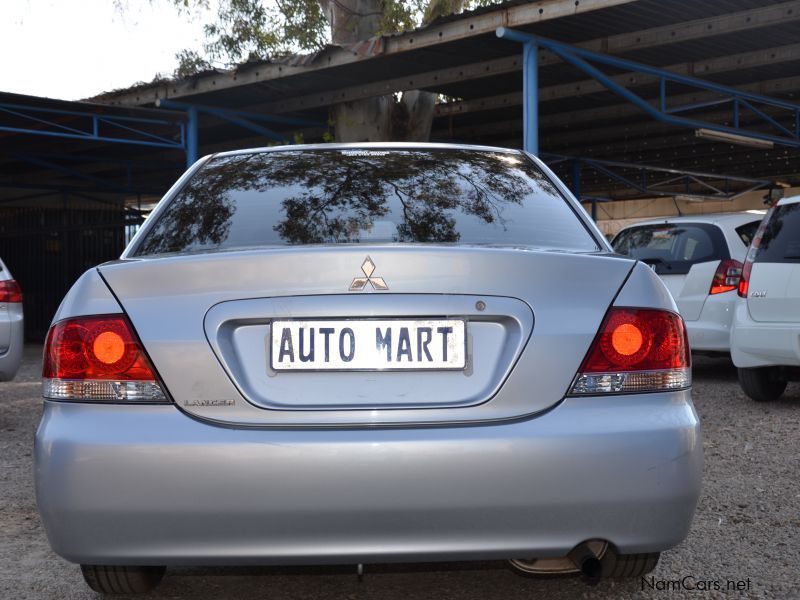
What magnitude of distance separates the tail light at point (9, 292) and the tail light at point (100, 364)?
4.98 m

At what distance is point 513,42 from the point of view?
11.9 meters

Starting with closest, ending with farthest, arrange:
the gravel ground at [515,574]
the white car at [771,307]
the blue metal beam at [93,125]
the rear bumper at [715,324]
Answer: the gravel ground at [515,574] < the white car at [771,307] < the rear bumper at [715,324] < the blue metal beam at [93,125]

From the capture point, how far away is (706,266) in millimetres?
9148

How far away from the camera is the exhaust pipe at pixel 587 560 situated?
2460 millimetres

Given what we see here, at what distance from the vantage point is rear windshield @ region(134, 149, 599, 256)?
9.64 ft

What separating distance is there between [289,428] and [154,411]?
0.33 metres

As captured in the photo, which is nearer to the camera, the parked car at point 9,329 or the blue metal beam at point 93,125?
the parked car at point 9,329

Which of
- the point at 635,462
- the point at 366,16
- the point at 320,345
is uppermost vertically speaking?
the point at 366,16

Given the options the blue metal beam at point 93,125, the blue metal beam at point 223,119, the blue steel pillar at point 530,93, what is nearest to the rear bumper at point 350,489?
the blue steel pillar at point 530,93

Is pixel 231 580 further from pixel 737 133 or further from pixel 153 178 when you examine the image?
pixel 153 178

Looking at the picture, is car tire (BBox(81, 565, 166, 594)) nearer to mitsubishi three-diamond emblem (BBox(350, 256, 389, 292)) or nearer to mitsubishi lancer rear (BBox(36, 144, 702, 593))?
mitsubishi lancer rear (BBox(36, 144, 702, 593))

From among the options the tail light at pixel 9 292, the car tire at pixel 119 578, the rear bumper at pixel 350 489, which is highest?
the tail light at pixel 9 292

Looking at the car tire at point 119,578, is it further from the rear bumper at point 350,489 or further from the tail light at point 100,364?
the tail light at point 100,364

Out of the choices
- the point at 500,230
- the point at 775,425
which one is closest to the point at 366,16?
the point at 775,425
